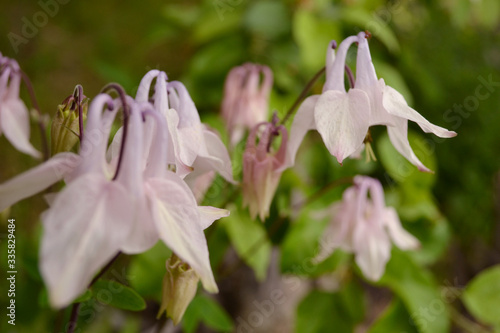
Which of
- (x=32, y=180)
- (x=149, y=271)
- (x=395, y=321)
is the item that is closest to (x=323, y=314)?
(x=395, y=321)

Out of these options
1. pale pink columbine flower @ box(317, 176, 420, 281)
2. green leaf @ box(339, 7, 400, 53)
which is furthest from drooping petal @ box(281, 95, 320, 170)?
green leaf @ box(339, 7, 400, 53)

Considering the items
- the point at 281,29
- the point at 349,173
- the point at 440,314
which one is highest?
the point at 281,29

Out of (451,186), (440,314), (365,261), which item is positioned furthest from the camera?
(451,186)

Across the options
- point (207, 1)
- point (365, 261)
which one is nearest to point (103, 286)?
point (365, 261)

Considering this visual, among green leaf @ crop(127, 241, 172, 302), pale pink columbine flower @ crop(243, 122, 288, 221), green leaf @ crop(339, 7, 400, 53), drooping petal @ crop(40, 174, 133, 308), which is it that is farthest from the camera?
green leaf @ crop(339, 7, 400, 53)

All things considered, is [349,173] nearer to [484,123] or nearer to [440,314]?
[440,314]

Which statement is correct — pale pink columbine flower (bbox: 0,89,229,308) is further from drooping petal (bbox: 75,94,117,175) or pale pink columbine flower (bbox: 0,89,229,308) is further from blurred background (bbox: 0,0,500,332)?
blurred background (bbox: 0,0,500,332)

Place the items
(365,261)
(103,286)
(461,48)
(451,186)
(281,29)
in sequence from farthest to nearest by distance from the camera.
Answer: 1. (461,48)
2. (451,186)
3. (281,29)
4. (365,261)
5. (103,286)
